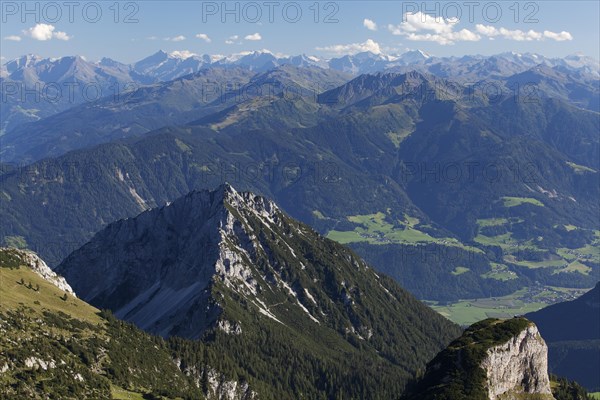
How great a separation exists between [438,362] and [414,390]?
8714 mm

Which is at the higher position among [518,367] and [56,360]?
[56,360]

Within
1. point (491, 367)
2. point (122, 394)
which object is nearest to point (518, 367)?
point (491, 367)

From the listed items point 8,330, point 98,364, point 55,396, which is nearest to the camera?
point 55,396

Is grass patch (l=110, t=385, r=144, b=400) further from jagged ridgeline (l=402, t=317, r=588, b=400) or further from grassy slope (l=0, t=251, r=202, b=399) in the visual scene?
jagged ridgeline (l=402, t=317, r=588, b=400)

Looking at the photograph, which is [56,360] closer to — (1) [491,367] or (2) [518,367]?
(1) [491,367]

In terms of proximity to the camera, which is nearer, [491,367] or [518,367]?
[491,367]

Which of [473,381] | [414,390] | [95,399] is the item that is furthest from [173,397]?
[473,381]

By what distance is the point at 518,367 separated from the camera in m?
181

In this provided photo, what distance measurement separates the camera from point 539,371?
18638cm

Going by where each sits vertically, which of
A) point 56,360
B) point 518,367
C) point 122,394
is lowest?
point 122,394

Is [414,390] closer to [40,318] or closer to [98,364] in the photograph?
[98,364]

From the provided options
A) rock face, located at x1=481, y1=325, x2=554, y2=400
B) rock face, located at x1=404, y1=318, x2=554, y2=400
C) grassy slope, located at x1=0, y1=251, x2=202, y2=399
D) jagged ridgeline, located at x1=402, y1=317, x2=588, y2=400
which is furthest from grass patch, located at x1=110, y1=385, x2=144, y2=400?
rock face, located at x1=481, y1=325, x2=554, y2=400

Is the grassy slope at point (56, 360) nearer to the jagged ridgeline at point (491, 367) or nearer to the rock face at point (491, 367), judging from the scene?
the jagged ridgeline at point (491, 367)

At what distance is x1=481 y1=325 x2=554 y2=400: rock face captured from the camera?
570 feet
